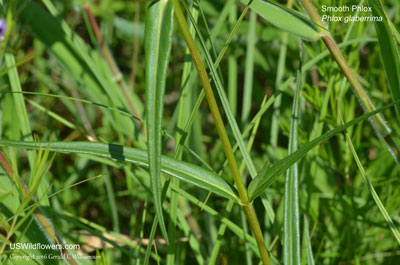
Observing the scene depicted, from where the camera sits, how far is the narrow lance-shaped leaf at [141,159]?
1.70 feet

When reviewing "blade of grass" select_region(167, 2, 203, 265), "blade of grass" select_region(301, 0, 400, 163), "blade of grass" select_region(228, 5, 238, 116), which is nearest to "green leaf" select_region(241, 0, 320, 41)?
"blade of grass" select_region(301, 0, 400, 163)

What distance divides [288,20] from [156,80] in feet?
0.78

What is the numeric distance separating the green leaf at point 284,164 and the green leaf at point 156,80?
14 centimetres

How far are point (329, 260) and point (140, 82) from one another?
2.64 ft

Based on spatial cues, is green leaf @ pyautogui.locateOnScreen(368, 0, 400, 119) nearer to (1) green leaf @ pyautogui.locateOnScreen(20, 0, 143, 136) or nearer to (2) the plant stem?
(2) the plant stem

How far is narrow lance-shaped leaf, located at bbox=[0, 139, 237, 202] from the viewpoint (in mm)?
518

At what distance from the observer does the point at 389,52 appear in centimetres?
66

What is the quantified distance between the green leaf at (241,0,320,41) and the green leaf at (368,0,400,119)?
0.09 m

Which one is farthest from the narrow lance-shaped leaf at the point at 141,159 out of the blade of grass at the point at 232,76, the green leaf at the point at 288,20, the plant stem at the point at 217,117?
the blade of grass at the point at 232,76

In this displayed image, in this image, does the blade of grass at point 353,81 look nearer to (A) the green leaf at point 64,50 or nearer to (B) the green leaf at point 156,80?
(B) the green leaf at point 156,80

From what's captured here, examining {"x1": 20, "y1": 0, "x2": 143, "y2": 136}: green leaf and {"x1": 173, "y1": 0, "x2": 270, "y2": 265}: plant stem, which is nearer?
{"x1": 173, "y1": 0, "x2": 270, "y2": 265}: plant stem

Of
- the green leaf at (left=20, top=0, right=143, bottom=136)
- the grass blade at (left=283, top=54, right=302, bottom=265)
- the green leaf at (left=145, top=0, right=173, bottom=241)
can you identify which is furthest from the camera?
the green leaf at (left=20, top=0, right=143, bottom=136)

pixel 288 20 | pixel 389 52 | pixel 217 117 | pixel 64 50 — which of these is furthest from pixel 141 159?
pixel 64 50

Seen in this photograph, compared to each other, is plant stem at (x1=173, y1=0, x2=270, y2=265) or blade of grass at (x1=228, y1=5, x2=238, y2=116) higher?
blade of grass at (x1=228, y1=5, x2=238, y2=116)
